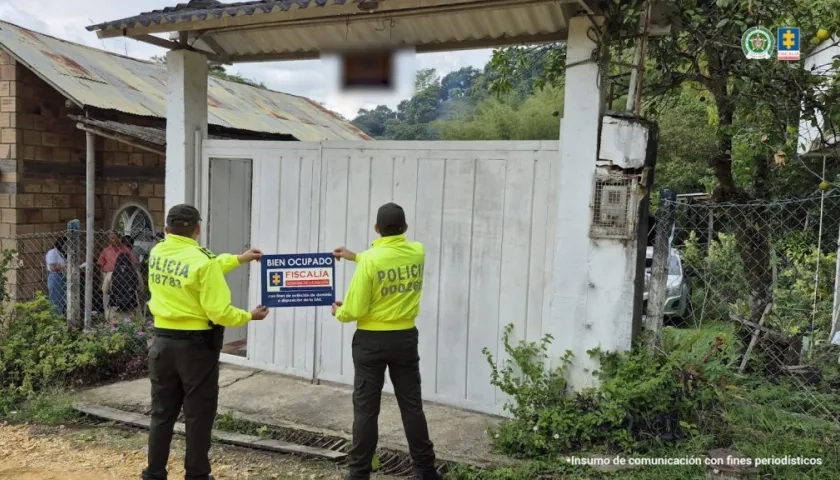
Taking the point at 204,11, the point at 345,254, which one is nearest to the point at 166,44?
the point at 204,11

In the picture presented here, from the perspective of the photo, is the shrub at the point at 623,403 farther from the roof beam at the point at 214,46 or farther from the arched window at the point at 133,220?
the arched window at the point at 133,220

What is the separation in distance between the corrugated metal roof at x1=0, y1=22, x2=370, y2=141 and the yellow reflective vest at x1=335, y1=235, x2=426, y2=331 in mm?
5526

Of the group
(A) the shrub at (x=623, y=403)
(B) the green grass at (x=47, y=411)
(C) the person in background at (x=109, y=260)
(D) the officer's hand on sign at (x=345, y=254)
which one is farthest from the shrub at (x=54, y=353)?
(A) the shrub at (x=623, y=403)

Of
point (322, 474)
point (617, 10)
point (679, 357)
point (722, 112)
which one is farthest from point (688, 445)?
point (722, 112)

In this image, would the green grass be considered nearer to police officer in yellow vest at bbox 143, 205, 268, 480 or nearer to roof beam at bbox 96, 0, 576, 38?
police officer in yellow vest at bbox 143, 205, 268, 480

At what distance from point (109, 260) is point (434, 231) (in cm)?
509

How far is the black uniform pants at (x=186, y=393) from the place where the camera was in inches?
147

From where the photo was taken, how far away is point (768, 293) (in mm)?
6297

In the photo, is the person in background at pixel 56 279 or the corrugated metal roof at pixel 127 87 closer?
the corrugated metal roof at pixel 127 87

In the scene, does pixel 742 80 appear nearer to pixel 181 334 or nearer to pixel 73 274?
pixel 181 334

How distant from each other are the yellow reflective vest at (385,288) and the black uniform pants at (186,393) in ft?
2.80

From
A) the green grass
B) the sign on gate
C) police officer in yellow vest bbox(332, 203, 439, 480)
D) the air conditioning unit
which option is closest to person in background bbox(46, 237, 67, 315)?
the green grass

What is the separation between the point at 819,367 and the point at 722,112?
2494mm

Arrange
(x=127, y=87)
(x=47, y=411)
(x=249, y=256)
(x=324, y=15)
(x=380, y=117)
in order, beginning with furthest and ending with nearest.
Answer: (x=380, y=117) → (x=127, y=87) → (x=47, y=411) → (x=324, y=15) → (x=249, y=256)
